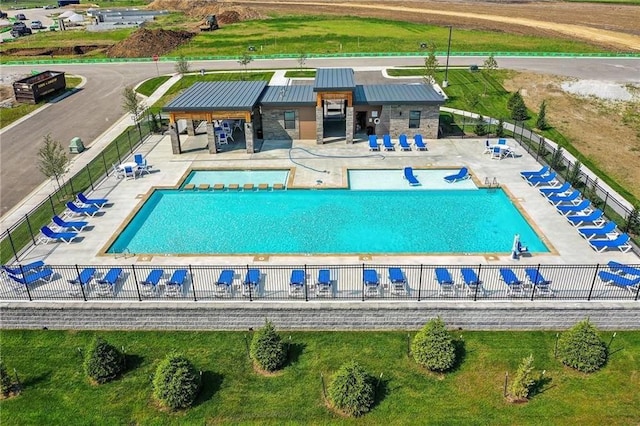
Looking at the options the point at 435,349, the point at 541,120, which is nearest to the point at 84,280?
the point at 435,349

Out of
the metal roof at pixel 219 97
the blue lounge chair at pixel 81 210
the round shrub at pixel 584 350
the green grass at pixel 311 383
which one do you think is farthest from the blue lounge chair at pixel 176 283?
the metal roof at pixel 219 97

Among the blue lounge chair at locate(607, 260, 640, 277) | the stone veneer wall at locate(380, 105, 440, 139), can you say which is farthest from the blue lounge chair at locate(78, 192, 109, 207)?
the blue lounge chair at locate(607, 260, 640, 277)

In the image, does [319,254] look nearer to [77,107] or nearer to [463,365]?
[463,365]

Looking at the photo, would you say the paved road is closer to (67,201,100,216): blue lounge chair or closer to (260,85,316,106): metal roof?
(67,201,100,216): blue lounge chair

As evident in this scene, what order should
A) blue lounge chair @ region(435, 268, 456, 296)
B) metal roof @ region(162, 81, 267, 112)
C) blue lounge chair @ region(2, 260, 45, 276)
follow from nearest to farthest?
blue lounge chair @ region(435, 268, 456, 296) → blue lounge chair @ region(2, 260, 45, 276) → metal roof @ region(162, 81, 267, 112)

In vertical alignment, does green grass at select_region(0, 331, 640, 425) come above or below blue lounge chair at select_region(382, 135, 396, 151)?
below

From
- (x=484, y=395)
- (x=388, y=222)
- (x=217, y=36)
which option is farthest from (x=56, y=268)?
(x=217, y=36)

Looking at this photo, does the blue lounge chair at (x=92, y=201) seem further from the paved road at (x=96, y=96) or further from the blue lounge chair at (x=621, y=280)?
the blue lounge chair at (x=621, y=280)
